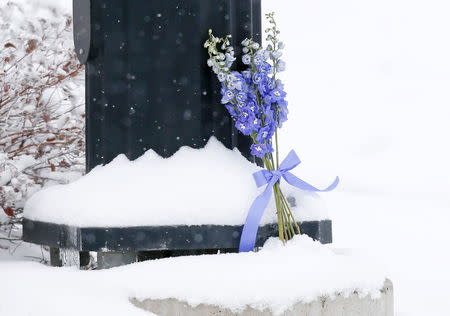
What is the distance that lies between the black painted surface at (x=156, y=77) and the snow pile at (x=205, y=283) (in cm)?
66

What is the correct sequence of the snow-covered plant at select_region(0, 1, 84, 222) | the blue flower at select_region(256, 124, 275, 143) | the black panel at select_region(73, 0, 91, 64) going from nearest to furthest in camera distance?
the blue flower at select_region(256, 124, 275, 143)
the black panel at select_region(73, 0, 91, 64)
the snow-covered plant at select_region(0, 1, 84, 222)

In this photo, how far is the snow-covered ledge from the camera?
2.94 meters

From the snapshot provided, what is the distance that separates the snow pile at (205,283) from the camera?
115 inches

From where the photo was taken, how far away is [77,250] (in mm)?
3307

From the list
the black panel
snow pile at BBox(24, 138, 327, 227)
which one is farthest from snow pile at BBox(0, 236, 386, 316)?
the black panel

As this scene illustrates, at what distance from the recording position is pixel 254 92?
11.2 ft

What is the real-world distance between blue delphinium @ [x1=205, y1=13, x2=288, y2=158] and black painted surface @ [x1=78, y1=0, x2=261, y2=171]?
0.12m

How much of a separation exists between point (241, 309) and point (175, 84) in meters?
1.18

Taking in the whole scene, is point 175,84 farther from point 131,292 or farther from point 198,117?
point 131,292

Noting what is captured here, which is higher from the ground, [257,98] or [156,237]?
[257,98]

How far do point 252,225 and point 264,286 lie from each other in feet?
1.32

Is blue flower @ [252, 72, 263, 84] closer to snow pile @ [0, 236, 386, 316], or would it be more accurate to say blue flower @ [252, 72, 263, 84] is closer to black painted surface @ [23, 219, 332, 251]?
black painted surface @ [23, 219, 332, 251]

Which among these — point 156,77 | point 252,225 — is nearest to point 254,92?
point 156,77

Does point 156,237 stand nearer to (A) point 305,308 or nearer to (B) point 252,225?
(B) point 252,225
